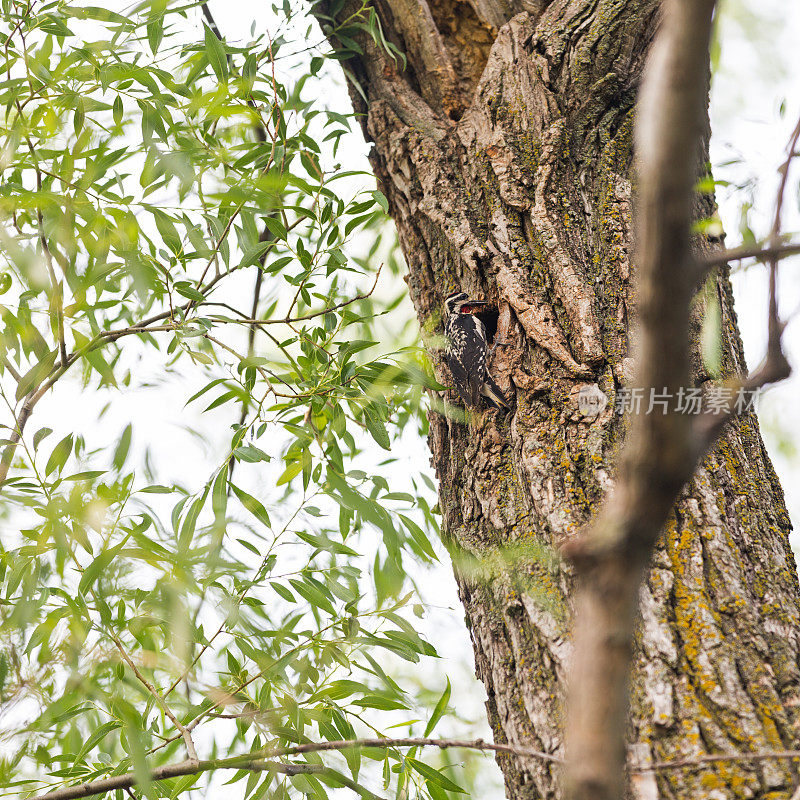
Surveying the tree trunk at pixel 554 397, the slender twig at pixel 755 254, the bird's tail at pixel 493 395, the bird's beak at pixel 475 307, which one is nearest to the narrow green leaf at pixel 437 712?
the tree trunk at pixel 554 397

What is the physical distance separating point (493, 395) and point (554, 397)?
5.7 inches

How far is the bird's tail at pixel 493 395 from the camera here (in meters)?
1.40

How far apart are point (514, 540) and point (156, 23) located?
4.63ft

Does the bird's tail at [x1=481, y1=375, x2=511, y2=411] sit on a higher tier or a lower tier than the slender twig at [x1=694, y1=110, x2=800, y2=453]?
higher

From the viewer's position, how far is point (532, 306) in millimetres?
1396

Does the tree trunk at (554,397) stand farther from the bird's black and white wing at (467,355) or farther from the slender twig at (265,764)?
the slender twig at (265,764)

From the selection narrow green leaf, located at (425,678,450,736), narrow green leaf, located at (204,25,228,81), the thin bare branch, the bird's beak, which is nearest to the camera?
the thin bare branch

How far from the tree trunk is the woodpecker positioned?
0.10 ft

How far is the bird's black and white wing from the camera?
1.41 meters

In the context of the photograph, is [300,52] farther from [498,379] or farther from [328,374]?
[498,379]

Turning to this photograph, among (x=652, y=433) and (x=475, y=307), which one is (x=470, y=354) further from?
(x=652, y=433)

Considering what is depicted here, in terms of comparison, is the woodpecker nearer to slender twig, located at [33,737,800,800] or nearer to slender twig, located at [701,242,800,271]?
slender twig, located at [33,737,800,800]

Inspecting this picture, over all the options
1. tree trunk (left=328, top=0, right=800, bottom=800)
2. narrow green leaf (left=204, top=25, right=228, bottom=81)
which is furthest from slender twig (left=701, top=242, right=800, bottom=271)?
narrow green leaf (left=204, top=25, right=228, bottom=81)

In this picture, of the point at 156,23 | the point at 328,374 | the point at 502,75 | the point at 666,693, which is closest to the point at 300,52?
the point at 156,23
